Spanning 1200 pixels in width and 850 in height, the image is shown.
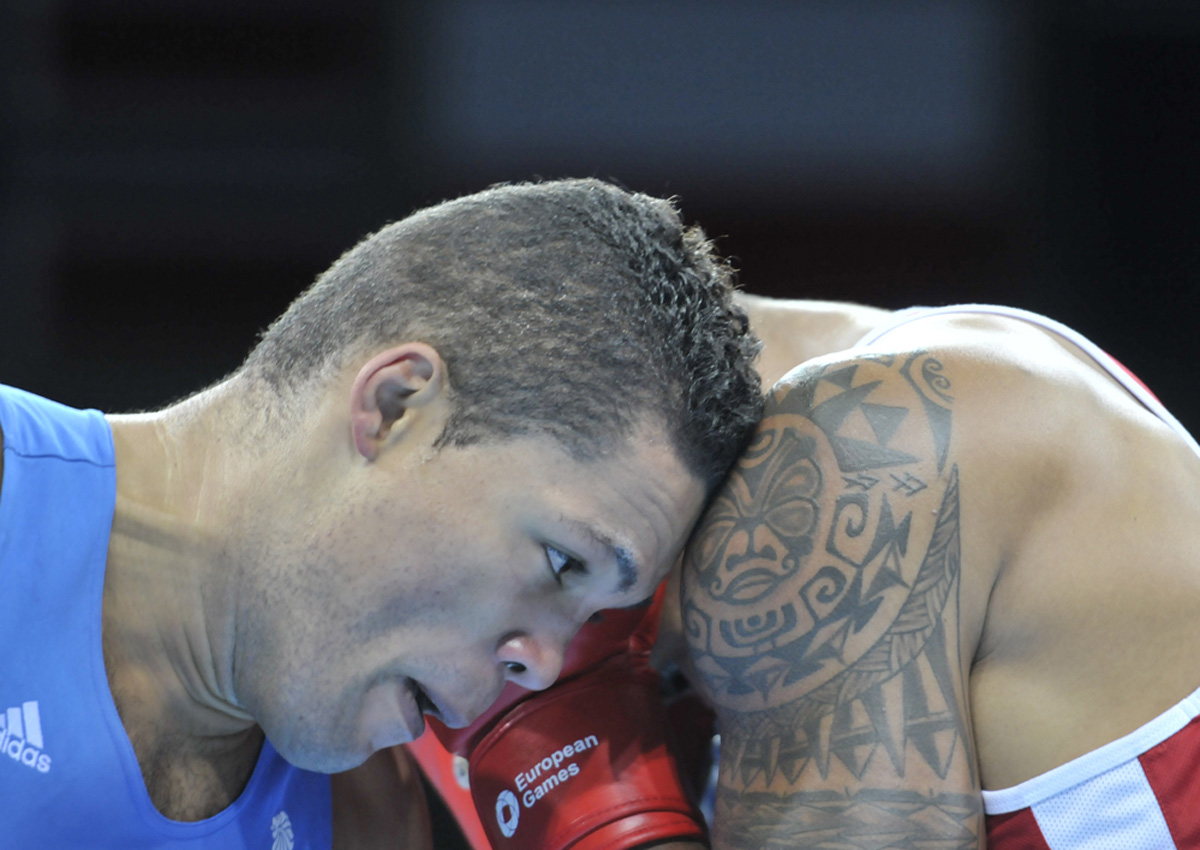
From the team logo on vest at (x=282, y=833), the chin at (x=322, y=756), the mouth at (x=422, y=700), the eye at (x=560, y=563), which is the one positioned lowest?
the team logo on vest at (x=282, y=833)

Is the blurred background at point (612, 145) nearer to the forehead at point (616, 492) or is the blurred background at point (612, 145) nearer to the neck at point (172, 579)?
the neck at point (172, 579)

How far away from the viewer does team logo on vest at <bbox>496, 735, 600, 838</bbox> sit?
3.92 ft

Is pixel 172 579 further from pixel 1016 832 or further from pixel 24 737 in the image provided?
pixel 1016 832

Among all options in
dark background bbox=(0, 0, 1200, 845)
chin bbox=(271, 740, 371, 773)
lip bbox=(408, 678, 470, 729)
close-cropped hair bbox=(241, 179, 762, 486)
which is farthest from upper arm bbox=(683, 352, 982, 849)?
dark background bbox=(0, 0, 1200, 845)

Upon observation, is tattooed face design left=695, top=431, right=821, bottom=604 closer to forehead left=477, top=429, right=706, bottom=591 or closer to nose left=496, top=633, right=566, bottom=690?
forehead left=477, top=429, right=706, bottom=591

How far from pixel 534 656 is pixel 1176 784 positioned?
0.60 meters

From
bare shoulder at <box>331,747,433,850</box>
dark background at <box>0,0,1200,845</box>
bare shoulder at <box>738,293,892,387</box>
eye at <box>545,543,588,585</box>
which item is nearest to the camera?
eye at <box>545,543,588,585</box>

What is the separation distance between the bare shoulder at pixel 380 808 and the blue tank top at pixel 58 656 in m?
0.26

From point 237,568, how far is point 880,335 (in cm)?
74

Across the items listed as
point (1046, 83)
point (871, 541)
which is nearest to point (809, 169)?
point (1046, 83)

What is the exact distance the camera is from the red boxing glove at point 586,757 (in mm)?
1161

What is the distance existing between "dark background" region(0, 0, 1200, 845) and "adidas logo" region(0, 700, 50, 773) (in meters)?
1.90

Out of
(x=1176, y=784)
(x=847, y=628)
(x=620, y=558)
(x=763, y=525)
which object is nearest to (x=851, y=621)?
(x=847, y=628)

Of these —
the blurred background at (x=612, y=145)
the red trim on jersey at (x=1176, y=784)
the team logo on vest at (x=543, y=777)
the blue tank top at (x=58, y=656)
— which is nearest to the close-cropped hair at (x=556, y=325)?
the blue tank top at (x=58, y=656)
